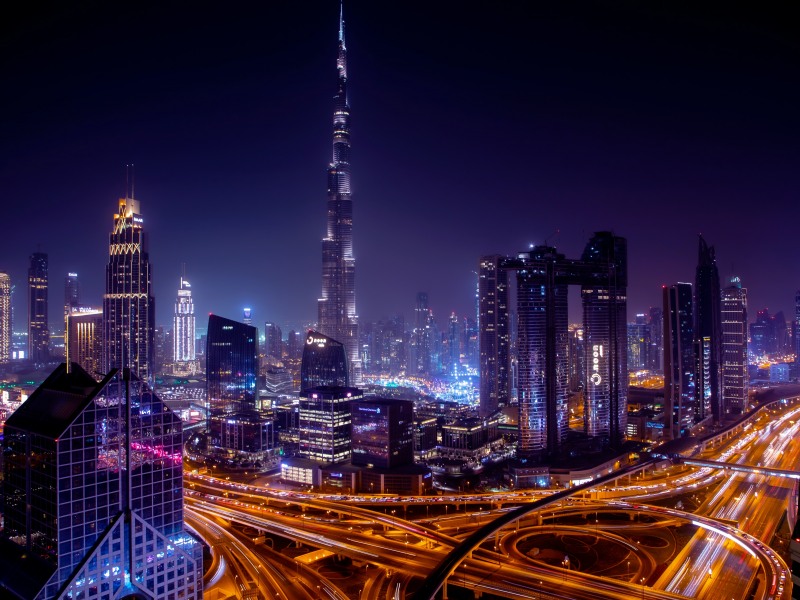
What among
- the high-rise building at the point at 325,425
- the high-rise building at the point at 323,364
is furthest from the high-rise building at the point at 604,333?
the high-rise building at the point at 323,364

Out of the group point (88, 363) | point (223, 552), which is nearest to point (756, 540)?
point (223, 552)

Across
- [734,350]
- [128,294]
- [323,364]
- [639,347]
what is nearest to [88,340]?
[128,294]

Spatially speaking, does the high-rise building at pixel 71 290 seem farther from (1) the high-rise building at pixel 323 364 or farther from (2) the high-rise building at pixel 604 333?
(2) the high-rise building at pixel 604 333

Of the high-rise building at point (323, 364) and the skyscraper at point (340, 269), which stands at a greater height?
the skyscraper at point (340, 269)

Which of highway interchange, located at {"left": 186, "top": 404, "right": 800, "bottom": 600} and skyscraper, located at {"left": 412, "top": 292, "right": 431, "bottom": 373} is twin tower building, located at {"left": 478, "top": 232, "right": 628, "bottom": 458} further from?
skyscraper, located at {"left": 412, "top": 292, "right": 431, "bottom": 373}

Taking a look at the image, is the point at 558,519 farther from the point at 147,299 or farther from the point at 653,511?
the point at 147,299

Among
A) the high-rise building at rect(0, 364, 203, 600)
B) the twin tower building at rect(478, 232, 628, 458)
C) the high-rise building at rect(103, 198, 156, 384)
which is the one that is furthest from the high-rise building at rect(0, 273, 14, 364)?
the high-rise building at rect(0, 364, 203, 600)

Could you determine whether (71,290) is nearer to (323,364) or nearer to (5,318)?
(5,318)
